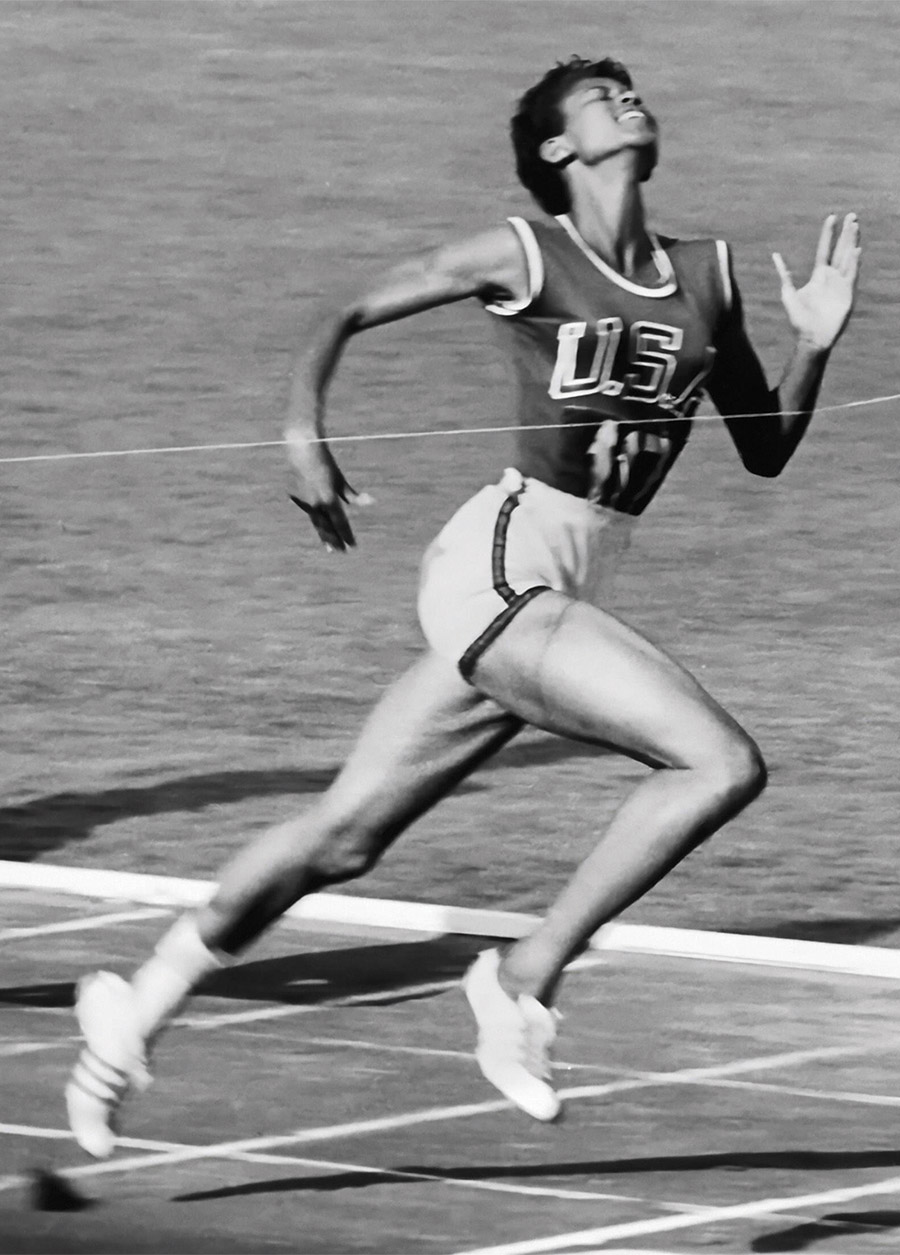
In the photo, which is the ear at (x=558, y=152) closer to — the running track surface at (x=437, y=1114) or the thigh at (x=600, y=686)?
the thigh at (x=600, y=686)

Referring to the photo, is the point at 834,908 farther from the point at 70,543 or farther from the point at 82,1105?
the point at 70,543

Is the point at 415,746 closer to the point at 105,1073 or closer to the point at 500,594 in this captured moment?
the point at 500,594

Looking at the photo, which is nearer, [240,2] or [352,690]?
[352,690]

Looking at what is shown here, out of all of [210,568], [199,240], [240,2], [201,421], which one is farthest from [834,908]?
[240,2]

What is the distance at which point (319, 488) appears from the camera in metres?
6.03

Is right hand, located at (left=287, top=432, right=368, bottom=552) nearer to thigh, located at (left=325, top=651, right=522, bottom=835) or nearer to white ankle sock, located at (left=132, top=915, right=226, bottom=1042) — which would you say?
thigh, located at (left=325, top=651, right=522, bottom=835)

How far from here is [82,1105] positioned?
614cm

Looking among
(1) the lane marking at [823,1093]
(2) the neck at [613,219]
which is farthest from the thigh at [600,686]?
(1) the lane marking at [823,1093]

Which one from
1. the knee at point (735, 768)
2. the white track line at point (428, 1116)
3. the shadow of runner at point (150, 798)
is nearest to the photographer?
the knee at point (735, 768)

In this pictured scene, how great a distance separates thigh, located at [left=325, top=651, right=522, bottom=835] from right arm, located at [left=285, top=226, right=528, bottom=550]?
1.06 feet

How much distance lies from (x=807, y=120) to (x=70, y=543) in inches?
331

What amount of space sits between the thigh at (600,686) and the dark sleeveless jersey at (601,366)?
0.31 metres

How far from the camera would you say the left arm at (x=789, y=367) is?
21.2 feet

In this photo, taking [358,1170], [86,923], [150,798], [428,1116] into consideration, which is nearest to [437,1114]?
[428,1116]
